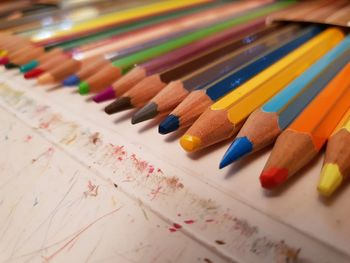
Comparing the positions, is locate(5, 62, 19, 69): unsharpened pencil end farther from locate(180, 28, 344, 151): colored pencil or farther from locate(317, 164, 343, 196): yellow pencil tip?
locate(317, 164, 343, 196): yellow pencil tip

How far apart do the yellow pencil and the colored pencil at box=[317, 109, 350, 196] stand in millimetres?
521

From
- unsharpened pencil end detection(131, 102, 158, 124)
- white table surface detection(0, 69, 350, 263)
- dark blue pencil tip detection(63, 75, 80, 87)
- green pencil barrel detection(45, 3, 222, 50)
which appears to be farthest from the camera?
green pencil barrel detection(45, 3, 222, 50)

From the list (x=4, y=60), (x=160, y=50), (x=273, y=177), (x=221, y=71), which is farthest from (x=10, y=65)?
(x=273, y=177)

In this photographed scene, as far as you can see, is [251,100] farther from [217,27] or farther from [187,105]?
[217,27]

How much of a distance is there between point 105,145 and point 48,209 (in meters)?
0.09

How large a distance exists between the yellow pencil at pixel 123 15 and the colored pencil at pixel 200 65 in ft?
0.92

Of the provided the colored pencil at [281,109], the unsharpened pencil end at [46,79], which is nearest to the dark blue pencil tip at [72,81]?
the unsharpened pencil end at [46,79]

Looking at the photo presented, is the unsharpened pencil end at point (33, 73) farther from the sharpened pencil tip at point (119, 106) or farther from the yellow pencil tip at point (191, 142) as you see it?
the yellow pencil tip at point (191, 142)

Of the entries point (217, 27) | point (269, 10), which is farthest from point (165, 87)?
point (269, 10)

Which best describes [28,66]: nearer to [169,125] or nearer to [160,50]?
[160,50]

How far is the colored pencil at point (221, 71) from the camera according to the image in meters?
0.38

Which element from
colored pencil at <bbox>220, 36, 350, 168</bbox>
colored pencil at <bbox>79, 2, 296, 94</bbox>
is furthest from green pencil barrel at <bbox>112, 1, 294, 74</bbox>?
colored pencil at <bbox>220, 36, 350, 168</bbox>

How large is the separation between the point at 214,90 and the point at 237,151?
102 millimetres

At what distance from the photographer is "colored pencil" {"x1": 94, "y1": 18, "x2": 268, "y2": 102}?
43 centimetres
